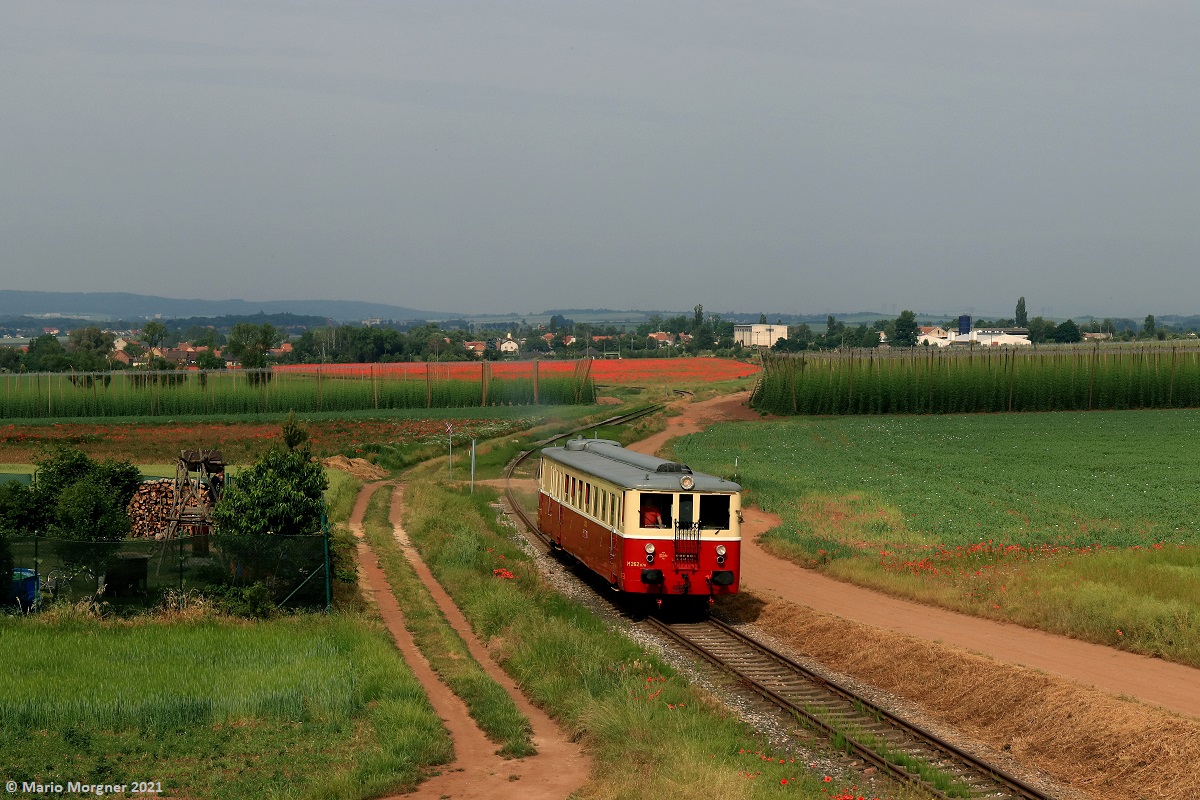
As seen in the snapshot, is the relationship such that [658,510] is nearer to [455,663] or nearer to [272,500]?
[455,663]

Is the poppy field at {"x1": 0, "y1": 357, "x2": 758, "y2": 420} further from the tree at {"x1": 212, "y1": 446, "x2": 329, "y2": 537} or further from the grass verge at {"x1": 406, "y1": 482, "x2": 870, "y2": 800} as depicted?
the grass verge at {"x1": 406, "y1": 482, "x2": 870, "y2": 800}

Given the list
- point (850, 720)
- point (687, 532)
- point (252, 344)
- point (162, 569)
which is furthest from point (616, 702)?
point (252, 344)

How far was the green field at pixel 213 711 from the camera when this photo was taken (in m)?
14.0

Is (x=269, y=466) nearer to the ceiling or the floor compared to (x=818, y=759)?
nearer to the ceiling

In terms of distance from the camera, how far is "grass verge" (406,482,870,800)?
13742 mm

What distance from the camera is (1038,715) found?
1698 cm

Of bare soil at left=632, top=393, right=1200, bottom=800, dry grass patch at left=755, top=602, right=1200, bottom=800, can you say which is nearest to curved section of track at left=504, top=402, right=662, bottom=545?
bare soil at left=632, top=393, right=1200, bottom=800

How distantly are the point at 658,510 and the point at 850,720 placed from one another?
7.00 metres

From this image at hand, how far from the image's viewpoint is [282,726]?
16.0 m

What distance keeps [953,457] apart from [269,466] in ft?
133

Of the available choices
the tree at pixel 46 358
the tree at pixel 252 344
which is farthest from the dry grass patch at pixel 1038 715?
the tree at pixel 46 358

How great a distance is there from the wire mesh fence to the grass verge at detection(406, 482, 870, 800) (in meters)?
3.82

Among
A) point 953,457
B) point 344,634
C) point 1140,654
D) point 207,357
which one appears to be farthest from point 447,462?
point 207,357

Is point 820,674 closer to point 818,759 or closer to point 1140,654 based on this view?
point 818,759
